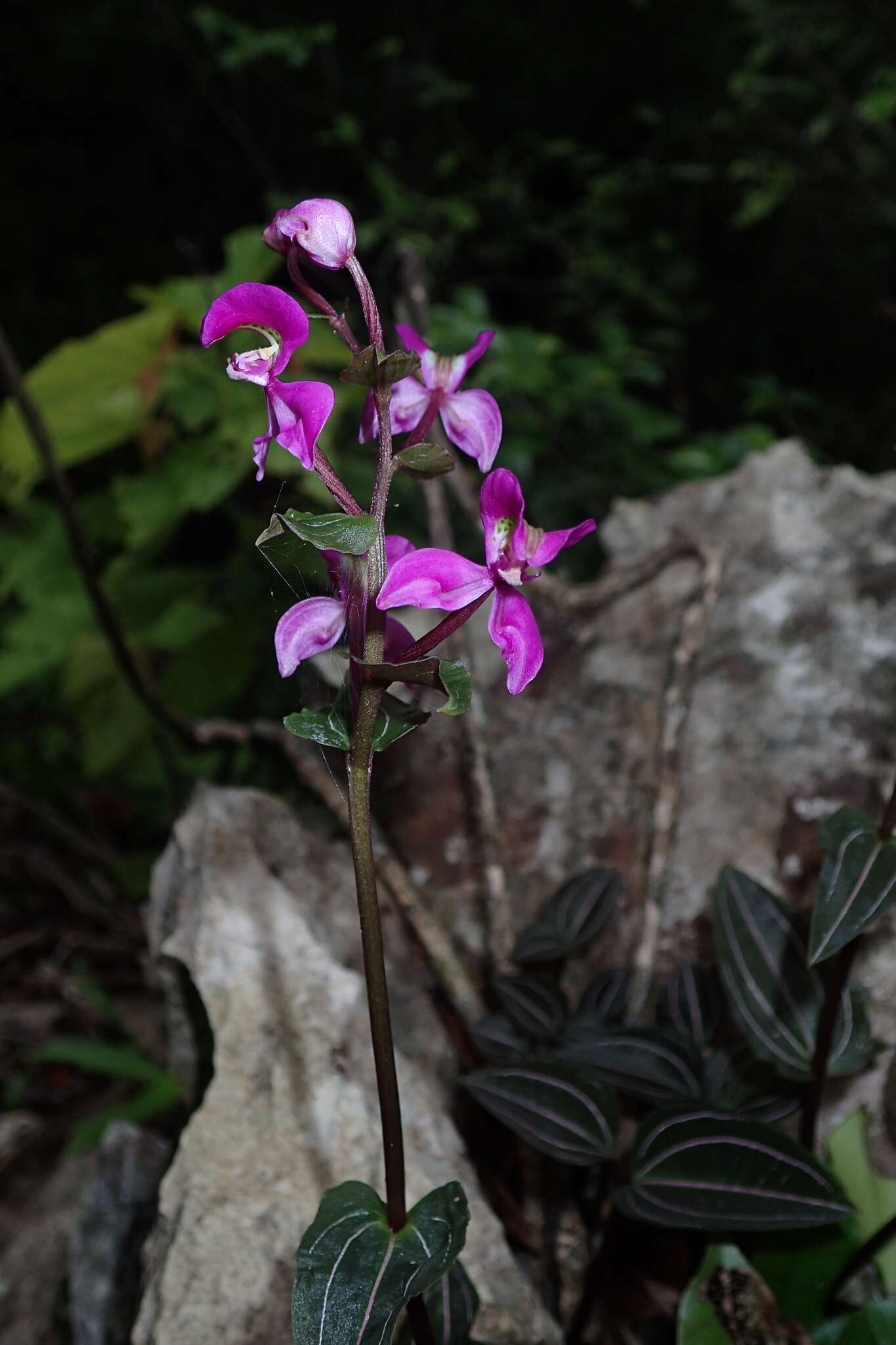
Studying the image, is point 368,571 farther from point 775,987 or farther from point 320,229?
point 775,987

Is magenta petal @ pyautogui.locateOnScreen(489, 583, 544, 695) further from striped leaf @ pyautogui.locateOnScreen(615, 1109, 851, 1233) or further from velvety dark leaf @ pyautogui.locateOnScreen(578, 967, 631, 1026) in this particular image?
velvety dark leaf @ pyautogui.locateOnScreen(578, 967, 631, 1026)

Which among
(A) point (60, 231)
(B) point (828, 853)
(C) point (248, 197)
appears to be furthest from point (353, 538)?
(A) point (60, 231)

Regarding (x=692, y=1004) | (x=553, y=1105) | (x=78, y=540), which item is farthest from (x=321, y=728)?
(x=78, y=540)

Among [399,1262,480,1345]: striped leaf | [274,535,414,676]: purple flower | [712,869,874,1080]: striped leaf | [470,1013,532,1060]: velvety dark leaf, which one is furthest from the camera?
[470,1013,532,1060]: velvety dark leaf

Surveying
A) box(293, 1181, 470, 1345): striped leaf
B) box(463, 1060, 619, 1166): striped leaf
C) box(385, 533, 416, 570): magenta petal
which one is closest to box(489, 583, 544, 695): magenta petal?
box(385, 533, 416, 570): magenta petal

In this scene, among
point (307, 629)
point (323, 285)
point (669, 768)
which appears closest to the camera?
point (307, 629)

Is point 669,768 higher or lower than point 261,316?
lower

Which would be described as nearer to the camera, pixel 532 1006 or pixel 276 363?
pixel 276 363
